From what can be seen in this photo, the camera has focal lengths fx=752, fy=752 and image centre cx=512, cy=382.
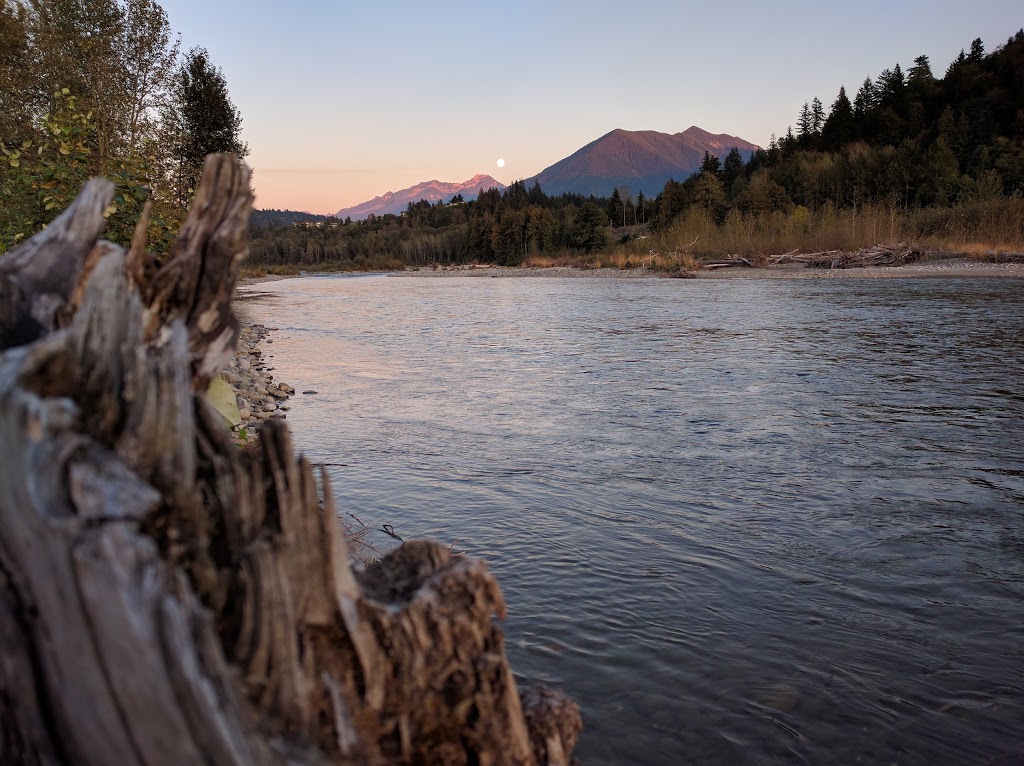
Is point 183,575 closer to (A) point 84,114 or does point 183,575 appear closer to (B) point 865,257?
(A) point 84,114

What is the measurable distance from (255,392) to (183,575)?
10.8 m

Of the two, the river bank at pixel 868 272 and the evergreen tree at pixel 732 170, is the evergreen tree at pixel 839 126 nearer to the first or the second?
the evergreen tree at pixel 732 170

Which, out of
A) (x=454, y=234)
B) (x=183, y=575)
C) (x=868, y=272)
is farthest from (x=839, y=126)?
(x=183, y=575)

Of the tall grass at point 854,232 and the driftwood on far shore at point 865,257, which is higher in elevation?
the tall grass at point 854,232

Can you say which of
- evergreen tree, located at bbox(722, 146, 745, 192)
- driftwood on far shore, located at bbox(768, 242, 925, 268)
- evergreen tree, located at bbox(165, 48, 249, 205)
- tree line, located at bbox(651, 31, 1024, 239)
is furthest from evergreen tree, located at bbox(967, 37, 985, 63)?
evergreen tree, located at bbox(165, 48, 249, 205)

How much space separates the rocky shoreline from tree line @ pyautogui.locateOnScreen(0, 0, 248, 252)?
2387mm

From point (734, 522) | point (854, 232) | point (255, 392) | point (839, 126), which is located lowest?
point (734, 522)

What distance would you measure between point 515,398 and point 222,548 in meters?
10.5

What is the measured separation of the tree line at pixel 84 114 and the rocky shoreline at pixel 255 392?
2.39m

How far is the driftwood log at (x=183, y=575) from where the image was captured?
134 centimetres

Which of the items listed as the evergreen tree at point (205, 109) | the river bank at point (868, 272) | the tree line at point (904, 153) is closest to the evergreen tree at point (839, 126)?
the tree line at point (904, 153)

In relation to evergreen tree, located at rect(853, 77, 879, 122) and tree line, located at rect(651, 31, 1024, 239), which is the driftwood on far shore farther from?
evergreen tree, located at rect(853, 77, 879, 122)

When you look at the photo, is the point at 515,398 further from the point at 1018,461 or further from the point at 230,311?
the point at 230,311

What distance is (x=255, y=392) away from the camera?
11.8 m
